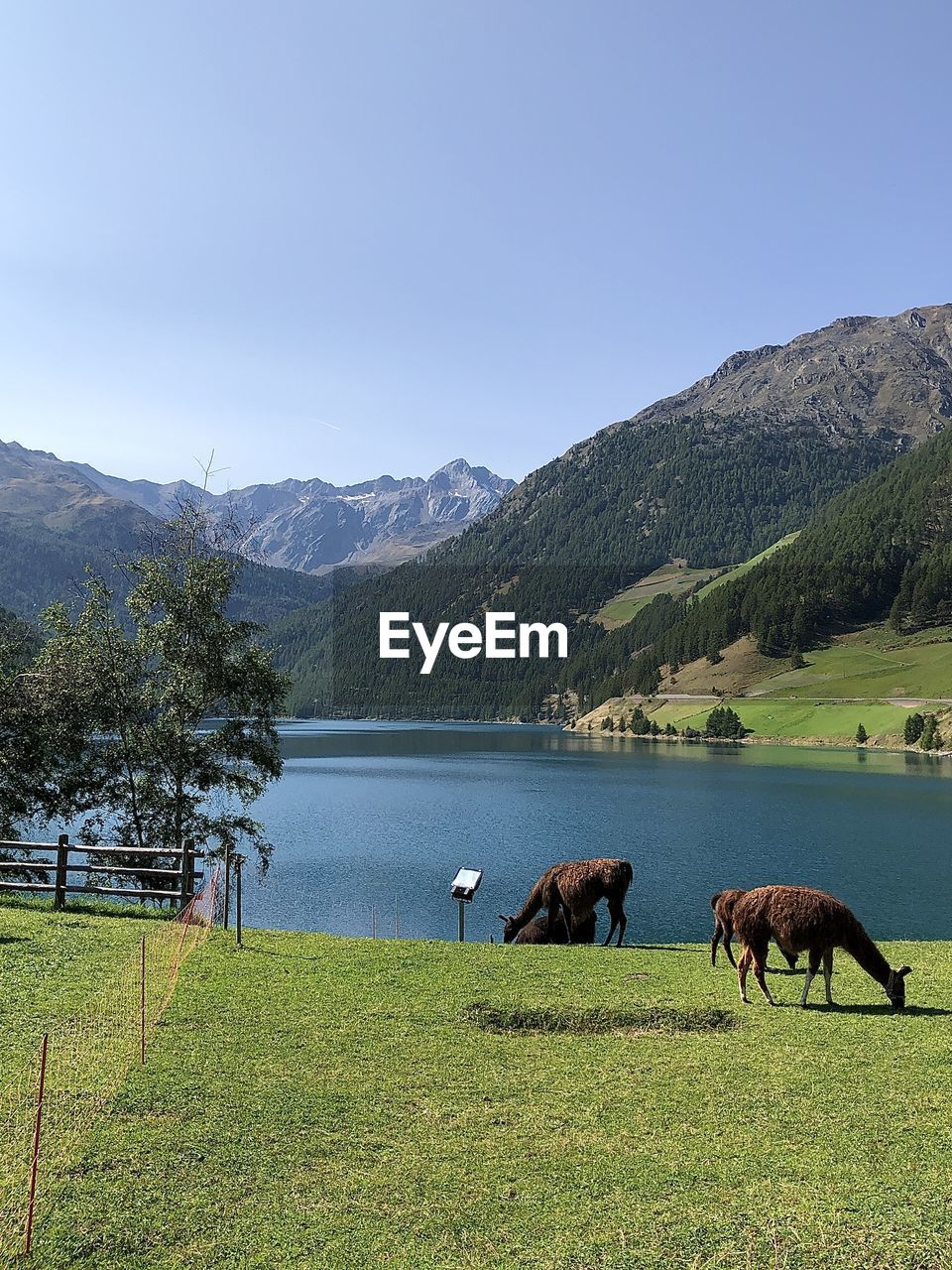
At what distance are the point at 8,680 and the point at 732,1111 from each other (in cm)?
2947

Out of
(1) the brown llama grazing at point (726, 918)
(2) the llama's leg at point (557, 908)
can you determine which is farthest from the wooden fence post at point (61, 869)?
(1) the brown llama grazing at point (726, 918)

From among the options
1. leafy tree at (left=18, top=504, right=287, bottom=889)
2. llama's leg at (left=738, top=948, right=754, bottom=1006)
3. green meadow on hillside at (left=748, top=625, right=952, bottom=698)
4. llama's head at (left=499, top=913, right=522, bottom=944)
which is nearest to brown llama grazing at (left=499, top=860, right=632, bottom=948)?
llama's head at (left=499, top=913, right=522, bottom=944)

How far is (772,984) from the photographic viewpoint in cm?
1719

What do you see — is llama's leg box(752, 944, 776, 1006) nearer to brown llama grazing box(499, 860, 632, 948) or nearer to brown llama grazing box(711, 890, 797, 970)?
brown llama grazing box(711, 890, 797, 970)

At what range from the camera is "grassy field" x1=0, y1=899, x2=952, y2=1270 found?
25.7ft

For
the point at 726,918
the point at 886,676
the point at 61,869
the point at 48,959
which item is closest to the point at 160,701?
the point at 61,869

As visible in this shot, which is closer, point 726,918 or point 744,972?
point 744,972

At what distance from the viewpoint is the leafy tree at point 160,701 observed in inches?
1280

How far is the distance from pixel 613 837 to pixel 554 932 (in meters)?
37.5

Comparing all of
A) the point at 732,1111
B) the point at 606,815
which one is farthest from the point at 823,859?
the point at 732,1111

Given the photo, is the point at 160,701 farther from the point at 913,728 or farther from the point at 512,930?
the point at 913,728

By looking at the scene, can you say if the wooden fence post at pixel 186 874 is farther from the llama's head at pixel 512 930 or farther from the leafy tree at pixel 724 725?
the leafy tree at pixel 724 725

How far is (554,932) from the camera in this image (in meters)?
24.3

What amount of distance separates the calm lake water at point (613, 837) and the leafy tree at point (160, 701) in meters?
7.23
